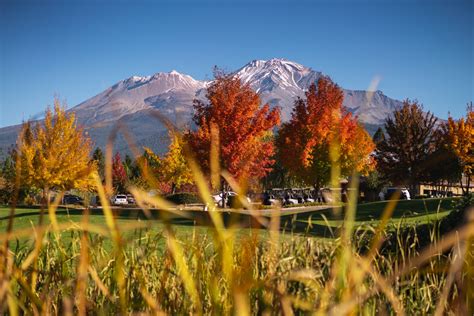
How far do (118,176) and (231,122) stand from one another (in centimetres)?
2082

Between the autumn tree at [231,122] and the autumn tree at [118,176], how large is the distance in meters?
3.97

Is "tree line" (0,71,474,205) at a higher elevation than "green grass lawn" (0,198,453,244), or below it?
higher

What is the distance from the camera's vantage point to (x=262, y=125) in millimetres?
24109

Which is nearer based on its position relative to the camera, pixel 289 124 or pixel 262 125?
pixel 262 125

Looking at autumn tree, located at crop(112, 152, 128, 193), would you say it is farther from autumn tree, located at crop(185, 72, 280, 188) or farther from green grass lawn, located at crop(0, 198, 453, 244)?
autumn tree, located at crop(185, 72, 280, 188)

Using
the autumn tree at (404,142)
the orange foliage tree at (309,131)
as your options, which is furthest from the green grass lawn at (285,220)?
the autumn tree at (404,142)

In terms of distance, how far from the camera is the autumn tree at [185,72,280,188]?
22.9 metres

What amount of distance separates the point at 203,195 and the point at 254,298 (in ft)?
3.89

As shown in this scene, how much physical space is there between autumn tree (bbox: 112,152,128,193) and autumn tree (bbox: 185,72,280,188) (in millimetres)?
3965

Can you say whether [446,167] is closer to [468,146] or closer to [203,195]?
[468,146]

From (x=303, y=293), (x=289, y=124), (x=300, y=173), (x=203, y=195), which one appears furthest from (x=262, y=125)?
(x=203, y=195)

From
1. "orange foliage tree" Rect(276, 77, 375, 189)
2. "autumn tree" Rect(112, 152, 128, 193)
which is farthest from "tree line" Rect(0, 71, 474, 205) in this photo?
"autumn tree" Rect(112, 152, 128, 193)

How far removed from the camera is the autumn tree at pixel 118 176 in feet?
7.93

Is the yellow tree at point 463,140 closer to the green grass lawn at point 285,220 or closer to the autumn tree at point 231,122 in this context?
the green grass lawn at point 285,220
